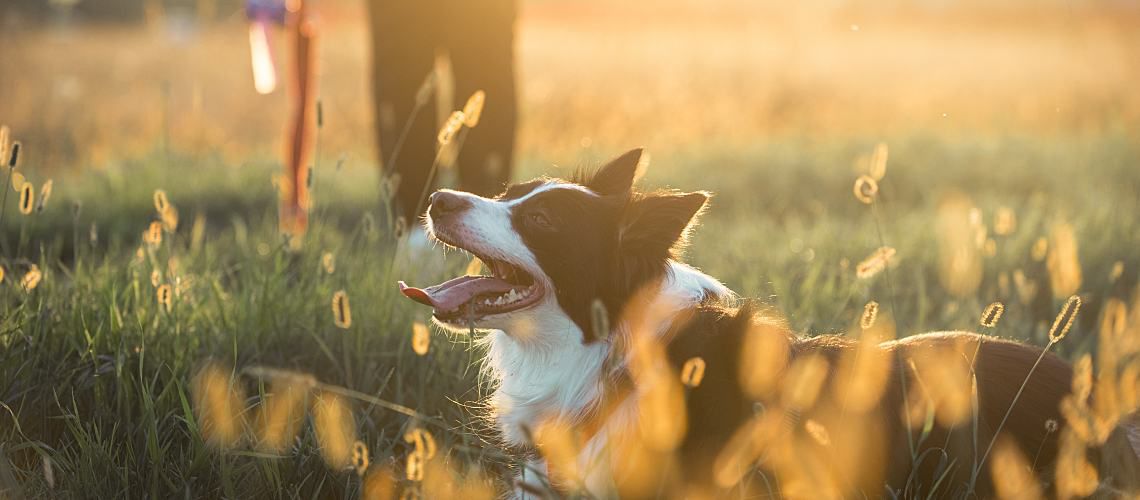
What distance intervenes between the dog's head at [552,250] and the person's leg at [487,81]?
82.1 inches

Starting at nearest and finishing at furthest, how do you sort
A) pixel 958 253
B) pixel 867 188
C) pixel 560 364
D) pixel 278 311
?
pixel 867 188, pixel 560 364, pixel 278 311, pixel 958 253

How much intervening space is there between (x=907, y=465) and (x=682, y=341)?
59 cm

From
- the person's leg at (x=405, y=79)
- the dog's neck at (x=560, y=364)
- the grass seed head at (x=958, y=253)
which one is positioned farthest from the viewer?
the person's leg at (x=405, y=79)

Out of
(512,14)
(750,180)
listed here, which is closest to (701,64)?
(750,180)

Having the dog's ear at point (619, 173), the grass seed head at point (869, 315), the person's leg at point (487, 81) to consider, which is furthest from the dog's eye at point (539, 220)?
the person's leg at point (487, 81)

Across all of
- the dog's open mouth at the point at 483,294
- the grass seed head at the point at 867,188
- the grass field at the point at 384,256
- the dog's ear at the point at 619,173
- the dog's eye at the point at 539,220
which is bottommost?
the grass field at the point at 384,256

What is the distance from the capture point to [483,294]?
2758 millimetres

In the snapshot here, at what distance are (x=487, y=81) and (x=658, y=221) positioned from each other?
257cm

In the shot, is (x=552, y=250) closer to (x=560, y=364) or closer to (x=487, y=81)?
(x=560, y=364)

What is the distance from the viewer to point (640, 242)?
2.76 metres

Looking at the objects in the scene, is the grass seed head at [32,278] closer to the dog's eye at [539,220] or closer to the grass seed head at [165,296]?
the grass seed head at [165,296]

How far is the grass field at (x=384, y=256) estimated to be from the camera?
280cm

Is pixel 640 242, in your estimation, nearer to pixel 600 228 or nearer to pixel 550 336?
pixel 600 228

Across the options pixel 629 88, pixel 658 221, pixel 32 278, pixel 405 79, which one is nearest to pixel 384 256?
pixel 405 79
